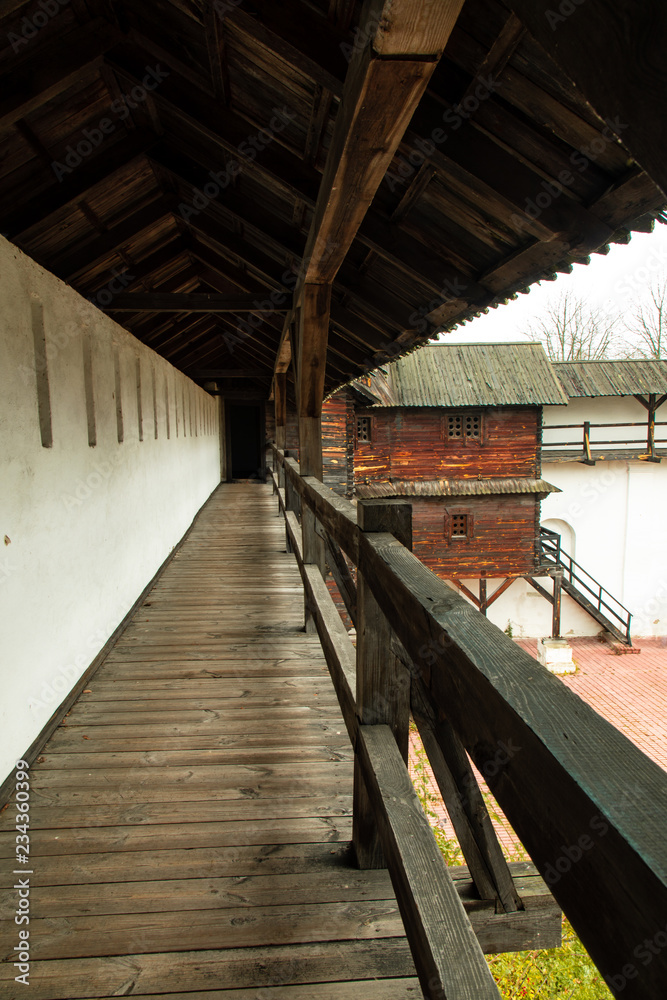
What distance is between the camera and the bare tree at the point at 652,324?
32.5 m

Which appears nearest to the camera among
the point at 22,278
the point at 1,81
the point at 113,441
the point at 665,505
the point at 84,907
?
the point at 84,907

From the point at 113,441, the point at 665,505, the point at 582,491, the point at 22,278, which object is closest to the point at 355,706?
the point at 22,278

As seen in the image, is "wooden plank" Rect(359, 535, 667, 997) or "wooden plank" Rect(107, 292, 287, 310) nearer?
"wooden plank" Rect(359, 535, 667, 997)

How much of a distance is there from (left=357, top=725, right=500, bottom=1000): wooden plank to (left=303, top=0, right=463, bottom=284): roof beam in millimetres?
2119

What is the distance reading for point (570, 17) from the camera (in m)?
0.55

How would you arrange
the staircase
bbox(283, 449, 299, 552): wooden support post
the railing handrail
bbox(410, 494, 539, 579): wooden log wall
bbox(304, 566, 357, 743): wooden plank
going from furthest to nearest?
the railing handrail → the staircase → bbox(410, 494, 539, 579): wooden log wall → bbox(283, 449, 299, 552): wooden support post → bbox(304, 566, 357, 743): wooden plank

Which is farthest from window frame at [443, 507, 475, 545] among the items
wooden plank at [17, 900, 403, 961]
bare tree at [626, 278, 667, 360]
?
bare tree at [626, 278, 667, 360]

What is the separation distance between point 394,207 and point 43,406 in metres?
2.39

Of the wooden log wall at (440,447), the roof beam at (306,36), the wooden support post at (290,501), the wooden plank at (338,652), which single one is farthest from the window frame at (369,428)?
the roof beam at (306,36)

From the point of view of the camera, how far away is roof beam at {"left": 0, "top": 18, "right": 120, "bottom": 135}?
2957 mm

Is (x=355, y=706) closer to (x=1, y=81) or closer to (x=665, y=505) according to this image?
(x=1, y=81)

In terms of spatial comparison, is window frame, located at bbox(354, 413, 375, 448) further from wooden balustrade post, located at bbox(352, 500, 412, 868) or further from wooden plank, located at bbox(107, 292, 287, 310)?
wooden balustrade post, located at bbox(352, 500, 412, 868)

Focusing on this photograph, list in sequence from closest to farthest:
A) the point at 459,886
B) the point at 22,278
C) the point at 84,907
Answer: the point at 459,886
the point at 84,907
the point at 22,278

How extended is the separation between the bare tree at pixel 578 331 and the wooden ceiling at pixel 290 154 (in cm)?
3285
